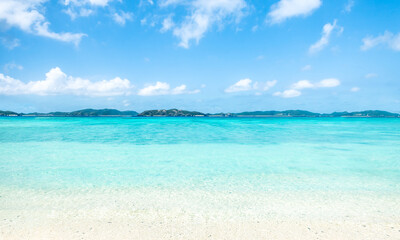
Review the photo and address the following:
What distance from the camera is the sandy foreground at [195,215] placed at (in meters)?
4.18

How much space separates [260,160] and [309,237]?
7324 mm

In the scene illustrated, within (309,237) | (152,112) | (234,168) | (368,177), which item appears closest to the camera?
(309,237)

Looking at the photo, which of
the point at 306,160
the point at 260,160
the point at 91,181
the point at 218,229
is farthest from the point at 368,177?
the point at 91,181

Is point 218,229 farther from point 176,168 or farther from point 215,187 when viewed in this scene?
point 176,168

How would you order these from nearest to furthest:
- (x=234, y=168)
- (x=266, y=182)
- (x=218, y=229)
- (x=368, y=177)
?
(x=218, y=229) → (x=266, y=182) → (x=368, y=177) → (x=234, y=168)

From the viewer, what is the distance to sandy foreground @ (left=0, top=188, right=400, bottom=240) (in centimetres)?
418

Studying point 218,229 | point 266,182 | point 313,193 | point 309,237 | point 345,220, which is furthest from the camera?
point 266,182

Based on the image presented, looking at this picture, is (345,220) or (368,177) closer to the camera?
(345,220)

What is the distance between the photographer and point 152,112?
189125mm

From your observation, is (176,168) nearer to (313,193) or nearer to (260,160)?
(260,160)

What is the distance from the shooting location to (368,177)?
812cm

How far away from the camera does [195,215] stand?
16.2 ft

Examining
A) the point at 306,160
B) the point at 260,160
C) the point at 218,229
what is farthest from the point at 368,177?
the point at 218,229

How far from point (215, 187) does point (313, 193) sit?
277cm
